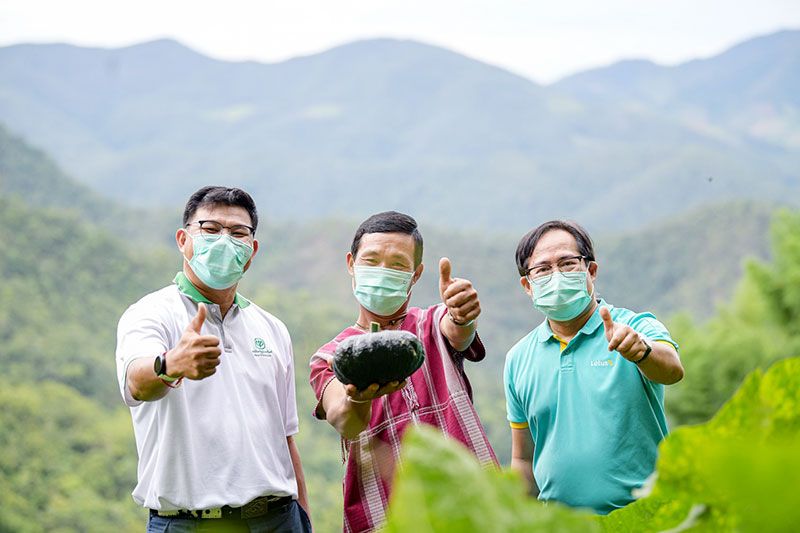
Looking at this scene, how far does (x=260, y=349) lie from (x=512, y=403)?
1118 mm

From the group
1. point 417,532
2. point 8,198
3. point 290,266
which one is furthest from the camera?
point 290,266

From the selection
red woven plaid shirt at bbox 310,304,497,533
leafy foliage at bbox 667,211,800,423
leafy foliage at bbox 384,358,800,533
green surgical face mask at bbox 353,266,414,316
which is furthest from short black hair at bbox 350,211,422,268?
leafy foliage at bbox 667,211,800,423

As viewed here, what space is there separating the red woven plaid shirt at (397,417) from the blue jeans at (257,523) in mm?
335

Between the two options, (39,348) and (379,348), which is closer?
(379,348)

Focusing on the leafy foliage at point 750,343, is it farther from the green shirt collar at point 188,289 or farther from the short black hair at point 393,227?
the green shirt collar at point 188,289

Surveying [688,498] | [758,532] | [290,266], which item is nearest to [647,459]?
[688,498]

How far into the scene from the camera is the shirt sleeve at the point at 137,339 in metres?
3.32

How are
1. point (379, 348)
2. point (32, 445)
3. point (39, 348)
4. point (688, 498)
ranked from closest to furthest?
point (688, 498) < point (379, 348) < point (32, 445) < point (39, 348)

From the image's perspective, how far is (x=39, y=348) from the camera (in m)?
62.1

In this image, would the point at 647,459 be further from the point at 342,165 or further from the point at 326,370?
the point at 342,165

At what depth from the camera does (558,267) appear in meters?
3.96

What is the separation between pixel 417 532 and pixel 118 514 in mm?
50049

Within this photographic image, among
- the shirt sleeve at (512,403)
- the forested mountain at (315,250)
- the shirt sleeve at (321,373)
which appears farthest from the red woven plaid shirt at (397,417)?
the forested mountain at (315,250)

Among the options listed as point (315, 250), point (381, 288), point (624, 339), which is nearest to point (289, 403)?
point (381, 288)
